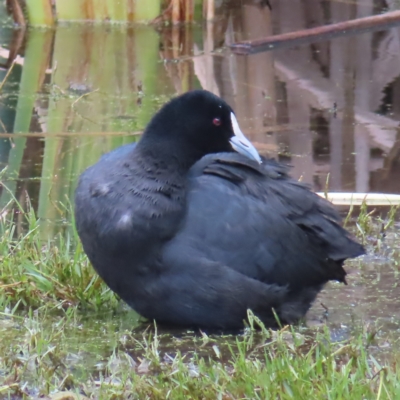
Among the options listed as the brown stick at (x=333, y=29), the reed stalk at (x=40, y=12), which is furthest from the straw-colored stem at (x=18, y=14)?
the brown stick at (x=333, y=29)

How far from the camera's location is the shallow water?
5.17 m

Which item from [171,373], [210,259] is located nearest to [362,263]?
[210,259]

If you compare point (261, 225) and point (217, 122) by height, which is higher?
point (217, 122)

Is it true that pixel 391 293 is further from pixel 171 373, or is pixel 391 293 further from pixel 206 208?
pixel 171 373

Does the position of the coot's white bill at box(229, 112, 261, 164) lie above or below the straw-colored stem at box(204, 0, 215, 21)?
below

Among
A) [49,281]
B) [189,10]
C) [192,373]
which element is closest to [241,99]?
[189,10]

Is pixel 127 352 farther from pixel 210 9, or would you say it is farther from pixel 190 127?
pixel 210 9

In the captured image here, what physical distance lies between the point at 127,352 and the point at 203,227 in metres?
0.59

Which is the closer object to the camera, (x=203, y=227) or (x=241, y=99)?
(x=203, y=227)

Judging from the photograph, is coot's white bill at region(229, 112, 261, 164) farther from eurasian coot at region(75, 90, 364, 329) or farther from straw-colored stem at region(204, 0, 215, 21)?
straw-colored stem at region(204, 0, 215, 21)

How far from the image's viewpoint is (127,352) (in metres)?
3.48

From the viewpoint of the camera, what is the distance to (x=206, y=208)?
3758 millimetres

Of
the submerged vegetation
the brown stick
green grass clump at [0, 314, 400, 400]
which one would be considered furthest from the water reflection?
green grass clump at [0, 314, 400, 400]

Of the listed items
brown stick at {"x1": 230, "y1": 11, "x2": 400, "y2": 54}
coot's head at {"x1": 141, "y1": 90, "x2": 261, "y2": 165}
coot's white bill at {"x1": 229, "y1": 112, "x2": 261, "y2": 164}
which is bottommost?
coot's white bill at {"x1": 229, "y1": 112, "x2": 261, "y2": 164}
